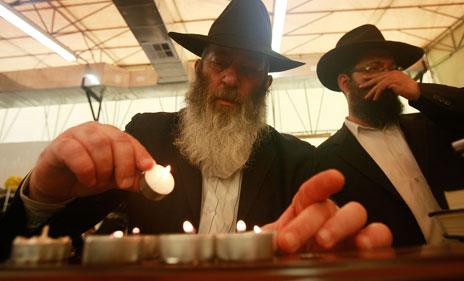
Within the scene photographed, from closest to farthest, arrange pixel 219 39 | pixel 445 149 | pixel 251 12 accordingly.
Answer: pixel 219 39 < pixel 251 12 < pixel 445 149

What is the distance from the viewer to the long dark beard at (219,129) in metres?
1.42

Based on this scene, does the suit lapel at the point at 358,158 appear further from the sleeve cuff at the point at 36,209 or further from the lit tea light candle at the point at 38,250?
A: the lit tea light candle at the point at 38,250

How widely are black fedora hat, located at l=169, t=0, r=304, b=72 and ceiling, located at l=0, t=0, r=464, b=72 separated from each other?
2.77 metres

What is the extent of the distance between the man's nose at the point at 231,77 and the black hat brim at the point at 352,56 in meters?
0.85

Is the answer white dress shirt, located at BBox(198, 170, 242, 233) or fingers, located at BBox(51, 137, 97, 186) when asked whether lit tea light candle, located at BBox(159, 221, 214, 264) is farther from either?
white dress shirt, located at BBox(198, 170, 242, 233)

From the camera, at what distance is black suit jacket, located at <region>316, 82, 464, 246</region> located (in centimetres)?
→ 154

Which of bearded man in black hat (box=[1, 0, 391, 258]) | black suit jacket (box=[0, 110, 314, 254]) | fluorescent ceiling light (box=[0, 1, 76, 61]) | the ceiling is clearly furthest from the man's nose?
fluorescent ceiling light (box=[0, 1, 76, 61])

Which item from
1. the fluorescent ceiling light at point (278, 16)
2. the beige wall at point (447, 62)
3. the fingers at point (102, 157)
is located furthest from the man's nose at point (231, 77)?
the beige wall at point (447, 62)

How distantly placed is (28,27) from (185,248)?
4750 millimetres

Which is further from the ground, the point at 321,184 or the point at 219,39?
the point at 219,39

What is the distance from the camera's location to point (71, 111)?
5586 mm

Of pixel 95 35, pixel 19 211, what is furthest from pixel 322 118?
pixel 19 211

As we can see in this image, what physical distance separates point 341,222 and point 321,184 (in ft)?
0.23

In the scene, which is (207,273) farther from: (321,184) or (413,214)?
(413,214)
